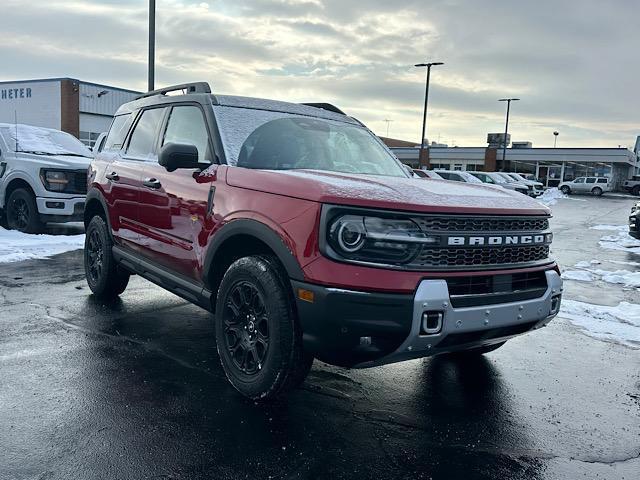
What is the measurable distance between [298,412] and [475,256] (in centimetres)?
143

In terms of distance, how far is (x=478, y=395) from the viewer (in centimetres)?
388

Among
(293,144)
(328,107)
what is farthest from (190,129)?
(328,107)

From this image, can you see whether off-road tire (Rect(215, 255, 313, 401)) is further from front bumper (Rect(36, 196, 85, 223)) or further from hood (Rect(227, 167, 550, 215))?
front bumper (Rect(36, 196, 85, 223))

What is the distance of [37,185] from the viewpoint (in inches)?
384

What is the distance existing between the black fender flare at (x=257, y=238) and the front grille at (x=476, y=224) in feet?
2.31

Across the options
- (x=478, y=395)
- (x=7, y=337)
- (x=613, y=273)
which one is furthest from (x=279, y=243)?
(x=613, y=273)

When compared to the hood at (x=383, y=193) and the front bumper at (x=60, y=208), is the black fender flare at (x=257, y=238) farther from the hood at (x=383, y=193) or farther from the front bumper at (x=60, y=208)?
the front bumper at (x=60, y=208)

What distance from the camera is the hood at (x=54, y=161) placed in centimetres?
984

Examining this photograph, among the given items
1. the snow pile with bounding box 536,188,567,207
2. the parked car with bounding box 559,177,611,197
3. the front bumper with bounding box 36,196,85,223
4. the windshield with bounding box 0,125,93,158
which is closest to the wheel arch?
the front bumper with bounding box 36,196,85,223

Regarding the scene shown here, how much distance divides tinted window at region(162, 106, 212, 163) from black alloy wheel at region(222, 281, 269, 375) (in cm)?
111

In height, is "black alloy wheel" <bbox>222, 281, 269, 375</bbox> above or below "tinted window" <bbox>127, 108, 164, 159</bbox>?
below

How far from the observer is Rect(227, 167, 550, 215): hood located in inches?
116

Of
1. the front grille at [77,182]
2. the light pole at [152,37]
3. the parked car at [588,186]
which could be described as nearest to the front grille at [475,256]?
the front grille at [77,182]

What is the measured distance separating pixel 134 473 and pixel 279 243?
4.49ft
